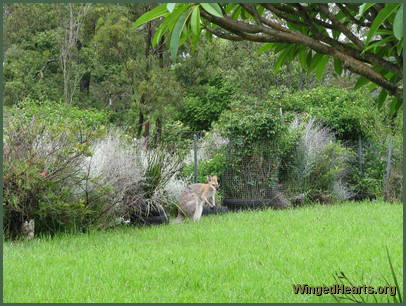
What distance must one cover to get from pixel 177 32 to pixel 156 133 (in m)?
14.5

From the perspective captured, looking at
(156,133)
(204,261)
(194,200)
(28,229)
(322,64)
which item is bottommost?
(194,200)

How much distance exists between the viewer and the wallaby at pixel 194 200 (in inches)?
372

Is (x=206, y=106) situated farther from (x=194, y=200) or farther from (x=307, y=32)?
(x=307, y=32)

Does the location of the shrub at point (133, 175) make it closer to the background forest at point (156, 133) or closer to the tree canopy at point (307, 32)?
the background forest at point (156, 133)

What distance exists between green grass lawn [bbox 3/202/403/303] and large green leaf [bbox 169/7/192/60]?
3.17 metres

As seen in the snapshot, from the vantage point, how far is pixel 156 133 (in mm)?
16047

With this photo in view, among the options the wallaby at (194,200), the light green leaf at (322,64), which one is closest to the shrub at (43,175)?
the wallaby at (194,200)

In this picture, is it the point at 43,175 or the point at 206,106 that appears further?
the point at 206,106

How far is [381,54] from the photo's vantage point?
83.7 inches

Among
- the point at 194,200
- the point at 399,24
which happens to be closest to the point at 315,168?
the point at 194,200

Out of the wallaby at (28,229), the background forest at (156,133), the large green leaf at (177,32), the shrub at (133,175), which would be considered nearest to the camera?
the large green leaf at (177,32)

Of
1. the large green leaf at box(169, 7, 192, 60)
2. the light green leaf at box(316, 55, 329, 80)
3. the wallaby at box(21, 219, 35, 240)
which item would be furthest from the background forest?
the large green leaf at box(169, 7, 192, 60)

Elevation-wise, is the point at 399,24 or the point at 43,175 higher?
the point at 399,24

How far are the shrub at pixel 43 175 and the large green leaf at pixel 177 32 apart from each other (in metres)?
5.96
